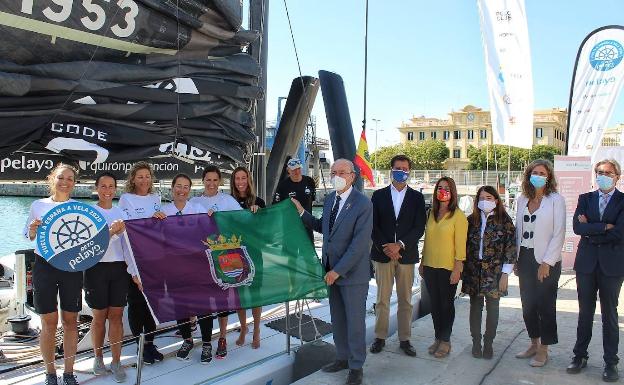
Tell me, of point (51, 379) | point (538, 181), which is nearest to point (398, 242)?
point (538, 181)

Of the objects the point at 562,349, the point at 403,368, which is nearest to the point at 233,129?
the point at 403,368

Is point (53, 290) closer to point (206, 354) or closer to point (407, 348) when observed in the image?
point (206, 354)

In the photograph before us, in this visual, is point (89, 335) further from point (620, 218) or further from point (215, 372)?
point (620, 218)

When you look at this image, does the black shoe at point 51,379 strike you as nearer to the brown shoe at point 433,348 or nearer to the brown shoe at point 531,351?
the brown shoe at point 433,348

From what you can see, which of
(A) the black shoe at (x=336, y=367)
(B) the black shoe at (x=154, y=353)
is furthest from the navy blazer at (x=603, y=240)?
(B) the black shoe at (x=154, y=353)

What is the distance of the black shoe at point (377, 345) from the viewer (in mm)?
4473

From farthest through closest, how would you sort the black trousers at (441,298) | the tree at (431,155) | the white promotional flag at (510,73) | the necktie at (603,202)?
the tree at (431,155) < the white promotional flag at (510,73) < the black trousers at (441,298) < the necktie at (603,202)

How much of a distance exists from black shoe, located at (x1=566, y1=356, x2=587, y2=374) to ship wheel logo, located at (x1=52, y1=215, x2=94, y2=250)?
12.3 ft

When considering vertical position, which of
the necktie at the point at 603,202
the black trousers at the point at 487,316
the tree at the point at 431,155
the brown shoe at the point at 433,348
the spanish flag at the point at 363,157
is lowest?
the brown shoe at the point at 433,348

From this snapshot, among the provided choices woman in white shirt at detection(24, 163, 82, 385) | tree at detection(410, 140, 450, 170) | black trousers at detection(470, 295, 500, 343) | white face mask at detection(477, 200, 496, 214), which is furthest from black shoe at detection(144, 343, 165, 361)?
tree at detection(410, 140, 450, 170)

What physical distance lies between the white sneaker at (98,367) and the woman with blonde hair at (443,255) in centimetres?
269

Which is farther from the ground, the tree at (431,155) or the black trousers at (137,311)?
the tree at (431,155)

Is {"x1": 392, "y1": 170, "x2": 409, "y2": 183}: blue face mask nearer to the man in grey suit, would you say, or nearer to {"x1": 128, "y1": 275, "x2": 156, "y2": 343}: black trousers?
the man in grey suit

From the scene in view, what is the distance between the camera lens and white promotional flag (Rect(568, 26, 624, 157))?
9305 mm
